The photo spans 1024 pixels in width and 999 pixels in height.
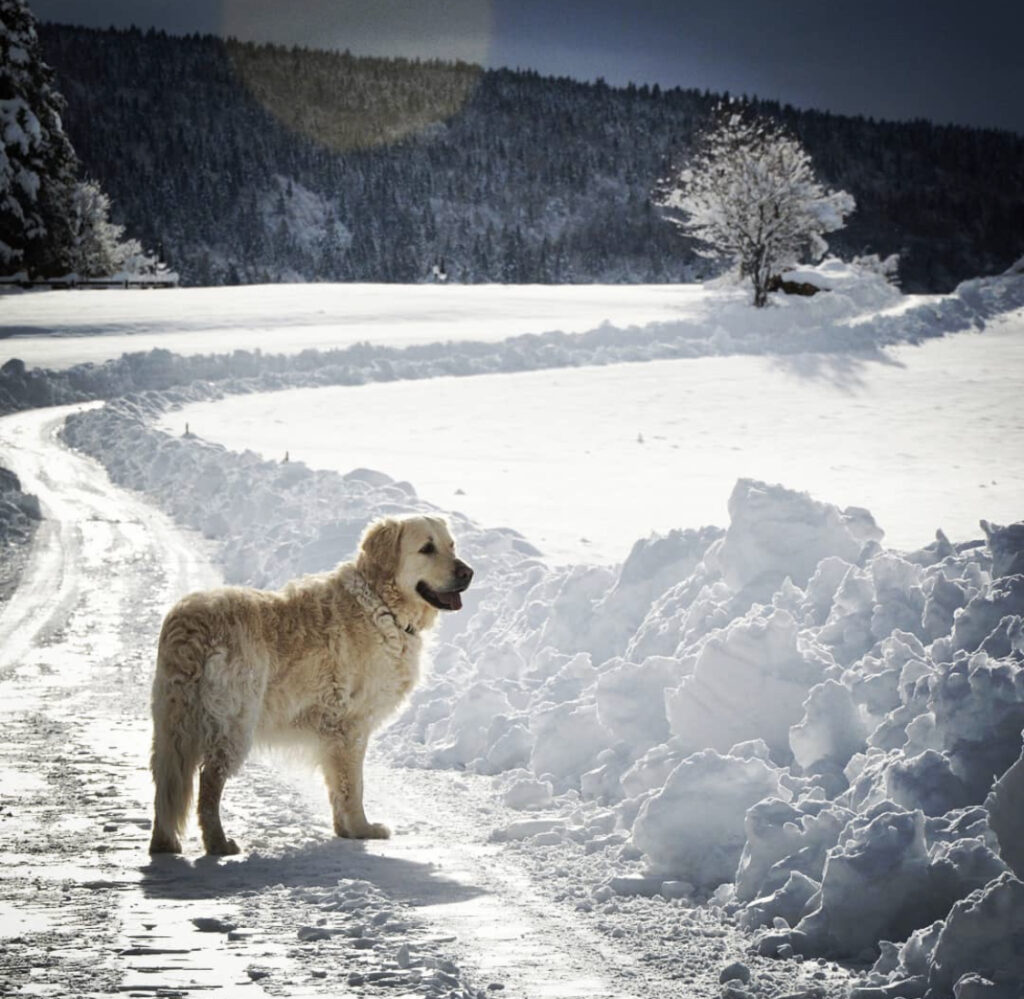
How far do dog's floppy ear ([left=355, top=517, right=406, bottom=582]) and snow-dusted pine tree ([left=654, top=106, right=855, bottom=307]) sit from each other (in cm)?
4156

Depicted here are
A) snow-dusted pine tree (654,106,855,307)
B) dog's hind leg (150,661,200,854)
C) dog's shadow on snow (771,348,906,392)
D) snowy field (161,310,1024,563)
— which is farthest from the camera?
snow-dusted pine tree (654,106,855,307)

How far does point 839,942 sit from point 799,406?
2259cm

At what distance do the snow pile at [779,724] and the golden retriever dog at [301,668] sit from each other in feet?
2.98

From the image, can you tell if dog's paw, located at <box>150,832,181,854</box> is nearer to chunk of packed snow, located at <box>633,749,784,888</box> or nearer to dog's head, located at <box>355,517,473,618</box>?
dog's head, located at <box>355,517,473,618</box>

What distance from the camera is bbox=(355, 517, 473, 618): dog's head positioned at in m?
5.95

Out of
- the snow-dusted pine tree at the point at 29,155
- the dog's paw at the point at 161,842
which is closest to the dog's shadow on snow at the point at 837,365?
the dog's paw at the point at 161,842

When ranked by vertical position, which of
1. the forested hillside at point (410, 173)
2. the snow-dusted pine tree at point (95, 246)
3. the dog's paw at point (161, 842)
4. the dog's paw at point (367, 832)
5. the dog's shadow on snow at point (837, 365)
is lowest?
the dog's paw at point (367, 832)

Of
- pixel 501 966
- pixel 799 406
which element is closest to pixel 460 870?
pixel 501 966

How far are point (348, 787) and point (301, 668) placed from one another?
623mm

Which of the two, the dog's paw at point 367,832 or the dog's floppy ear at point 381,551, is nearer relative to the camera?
the dog's paw at point 367,832

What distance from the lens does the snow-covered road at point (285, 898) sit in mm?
3814

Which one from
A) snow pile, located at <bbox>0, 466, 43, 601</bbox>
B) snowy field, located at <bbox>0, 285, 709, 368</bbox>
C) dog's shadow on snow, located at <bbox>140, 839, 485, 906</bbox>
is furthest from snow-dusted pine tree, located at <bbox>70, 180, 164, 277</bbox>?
dog's shadow on snow, located at <bbox>140, 839, 485, 906</bbox>

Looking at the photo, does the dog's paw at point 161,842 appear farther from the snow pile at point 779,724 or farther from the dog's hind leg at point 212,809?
the snow pile at point 779,724

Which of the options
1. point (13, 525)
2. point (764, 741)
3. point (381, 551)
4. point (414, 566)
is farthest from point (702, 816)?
point (13, 525)
